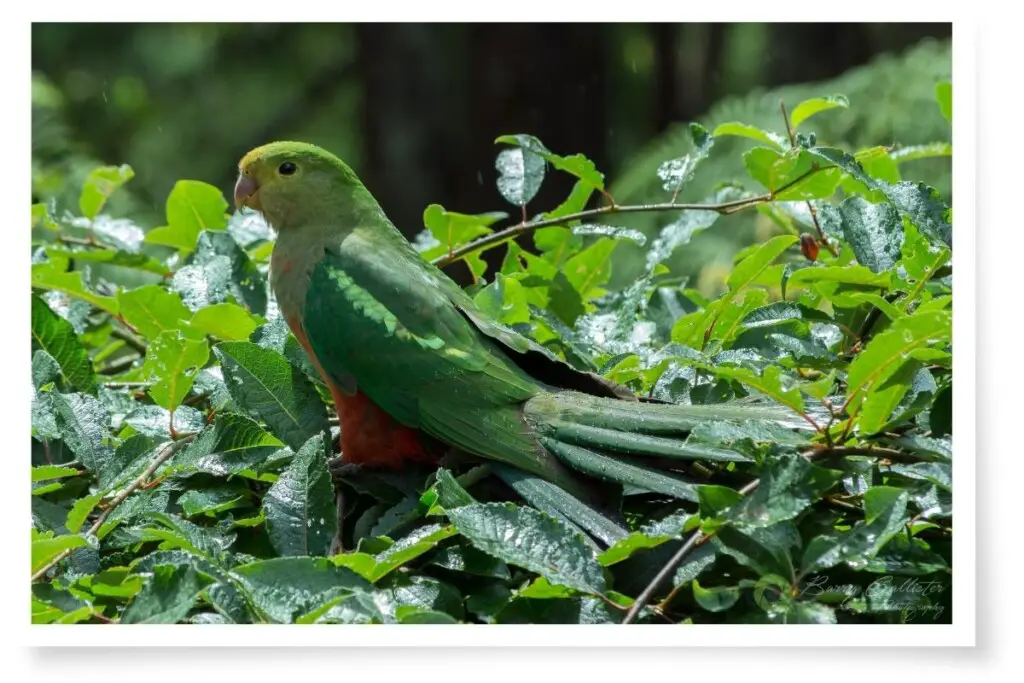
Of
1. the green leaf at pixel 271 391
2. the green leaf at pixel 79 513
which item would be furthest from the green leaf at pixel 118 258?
the green leaf at pixel 79 513

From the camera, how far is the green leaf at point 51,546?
5.68 ft

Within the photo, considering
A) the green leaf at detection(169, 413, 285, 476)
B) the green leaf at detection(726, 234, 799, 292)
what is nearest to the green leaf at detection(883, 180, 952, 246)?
the green leaf at detection(726, 234, 799, 292)

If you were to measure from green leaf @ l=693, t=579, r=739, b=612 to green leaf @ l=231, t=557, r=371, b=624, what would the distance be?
0.49 meters

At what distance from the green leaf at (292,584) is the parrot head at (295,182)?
39.1 inches

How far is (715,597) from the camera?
5.21 feet

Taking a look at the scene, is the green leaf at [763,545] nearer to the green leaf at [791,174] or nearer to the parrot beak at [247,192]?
the green leaf at [791,174]

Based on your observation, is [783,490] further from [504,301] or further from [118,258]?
[118,258]

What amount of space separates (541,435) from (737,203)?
2.52 ft

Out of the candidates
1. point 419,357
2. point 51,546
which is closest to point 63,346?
point 51,546

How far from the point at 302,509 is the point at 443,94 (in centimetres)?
458

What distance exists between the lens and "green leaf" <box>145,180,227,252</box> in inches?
109
